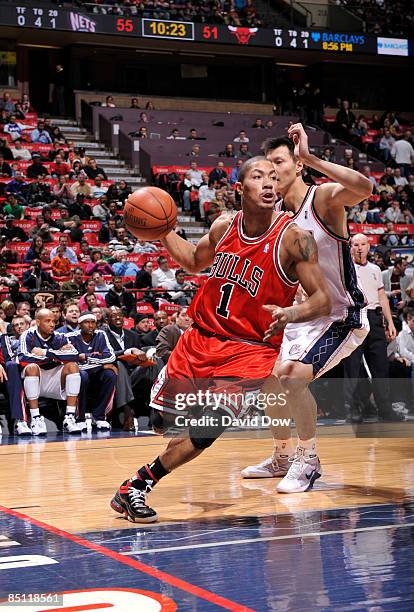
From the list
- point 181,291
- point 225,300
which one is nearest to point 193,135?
point 181,291

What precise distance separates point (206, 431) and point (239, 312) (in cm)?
64

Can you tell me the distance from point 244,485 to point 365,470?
3.13 ft

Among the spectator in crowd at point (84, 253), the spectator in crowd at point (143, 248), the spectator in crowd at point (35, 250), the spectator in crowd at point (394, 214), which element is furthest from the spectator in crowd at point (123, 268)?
the spectator in crowd at point (394, 214)

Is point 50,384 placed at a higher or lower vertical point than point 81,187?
lower

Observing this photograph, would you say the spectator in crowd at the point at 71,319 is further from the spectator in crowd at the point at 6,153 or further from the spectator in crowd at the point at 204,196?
the spectator in crowd at the point at 6,153

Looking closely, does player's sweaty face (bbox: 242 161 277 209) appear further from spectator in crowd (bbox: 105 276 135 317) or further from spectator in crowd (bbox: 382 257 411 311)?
spectator in crowd (bbox: 382 257 411 311)

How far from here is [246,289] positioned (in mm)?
4605

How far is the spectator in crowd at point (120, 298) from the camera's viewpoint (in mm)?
11227

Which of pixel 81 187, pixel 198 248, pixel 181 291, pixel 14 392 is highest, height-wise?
pixel 81 187

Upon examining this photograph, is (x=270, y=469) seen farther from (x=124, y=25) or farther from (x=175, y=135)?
(x=124, y=25)

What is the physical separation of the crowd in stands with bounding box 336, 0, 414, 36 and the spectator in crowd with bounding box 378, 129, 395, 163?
319cm

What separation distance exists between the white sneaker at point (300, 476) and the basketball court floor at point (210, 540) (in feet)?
0.20

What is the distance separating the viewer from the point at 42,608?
298cm

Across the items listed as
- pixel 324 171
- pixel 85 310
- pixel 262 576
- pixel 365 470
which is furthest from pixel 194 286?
pixel 262 576
